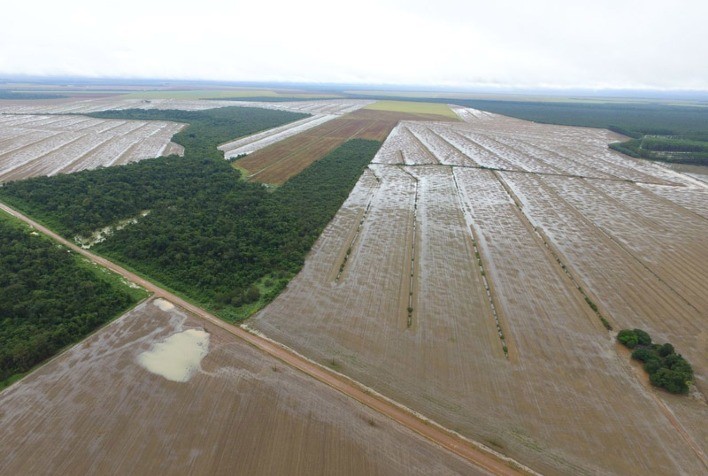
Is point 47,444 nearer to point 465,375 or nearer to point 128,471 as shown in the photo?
point 128,471

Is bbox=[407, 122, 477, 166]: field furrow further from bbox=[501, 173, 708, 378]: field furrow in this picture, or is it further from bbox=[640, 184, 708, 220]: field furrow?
bbox=[640, 184, 708, 220]: field furrow

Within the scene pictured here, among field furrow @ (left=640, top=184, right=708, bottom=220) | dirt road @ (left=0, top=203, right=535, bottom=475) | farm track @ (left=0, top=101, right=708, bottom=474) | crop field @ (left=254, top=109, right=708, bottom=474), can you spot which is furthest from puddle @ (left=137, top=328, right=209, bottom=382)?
field furrow @ (left=640, top=184, right=708, bottom=220)

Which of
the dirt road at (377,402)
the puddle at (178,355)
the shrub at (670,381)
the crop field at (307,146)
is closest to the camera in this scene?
the dirt road at (377,402)

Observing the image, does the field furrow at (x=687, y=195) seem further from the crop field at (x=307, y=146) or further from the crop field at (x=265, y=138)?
the crop field at (x=265, y=138)

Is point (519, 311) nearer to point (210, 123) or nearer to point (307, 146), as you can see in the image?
point (307, 146)

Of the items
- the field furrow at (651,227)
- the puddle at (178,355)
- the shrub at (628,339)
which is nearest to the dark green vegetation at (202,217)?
the puddle at (178,355)

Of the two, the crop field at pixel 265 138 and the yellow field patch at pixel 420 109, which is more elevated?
the yellow field patch at pixel 420 109
